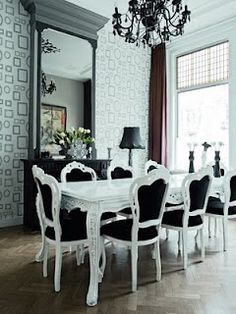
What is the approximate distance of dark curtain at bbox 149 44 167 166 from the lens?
21.0 ft

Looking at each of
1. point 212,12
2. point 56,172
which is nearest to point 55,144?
point 56,172

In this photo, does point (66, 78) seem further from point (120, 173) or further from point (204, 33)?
point (204, 33)

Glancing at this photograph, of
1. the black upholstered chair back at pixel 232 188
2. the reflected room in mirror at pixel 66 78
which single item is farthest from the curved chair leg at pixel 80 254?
the reflected room in mirror at pixel 66 78

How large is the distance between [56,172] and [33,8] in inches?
97.1

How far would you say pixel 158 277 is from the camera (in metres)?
2.72

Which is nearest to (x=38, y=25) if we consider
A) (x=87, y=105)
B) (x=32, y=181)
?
(x=87, y=105)

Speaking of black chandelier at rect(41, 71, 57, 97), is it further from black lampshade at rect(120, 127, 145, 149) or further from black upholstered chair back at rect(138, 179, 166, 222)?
black upholstered chair back at rect(138, 179, 166, 222)

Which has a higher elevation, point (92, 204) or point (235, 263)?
point (92, 204)

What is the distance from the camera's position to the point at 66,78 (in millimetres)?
5086

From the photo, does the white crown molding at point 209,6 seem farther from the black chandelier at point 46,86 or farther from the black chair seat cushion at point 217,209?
the black chair seat cushion at point 217,209

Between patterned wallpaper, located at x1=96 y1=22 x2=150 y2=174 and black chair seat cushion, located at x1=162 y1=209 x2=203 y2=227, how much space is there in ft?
9.10

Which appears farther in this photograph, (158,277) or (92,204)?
(158,277)

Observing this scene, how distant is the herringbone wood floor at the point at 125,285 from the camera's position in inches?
87.9

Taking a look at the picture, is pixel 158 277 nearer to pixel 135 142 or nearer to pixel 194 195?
pixel 194 195
